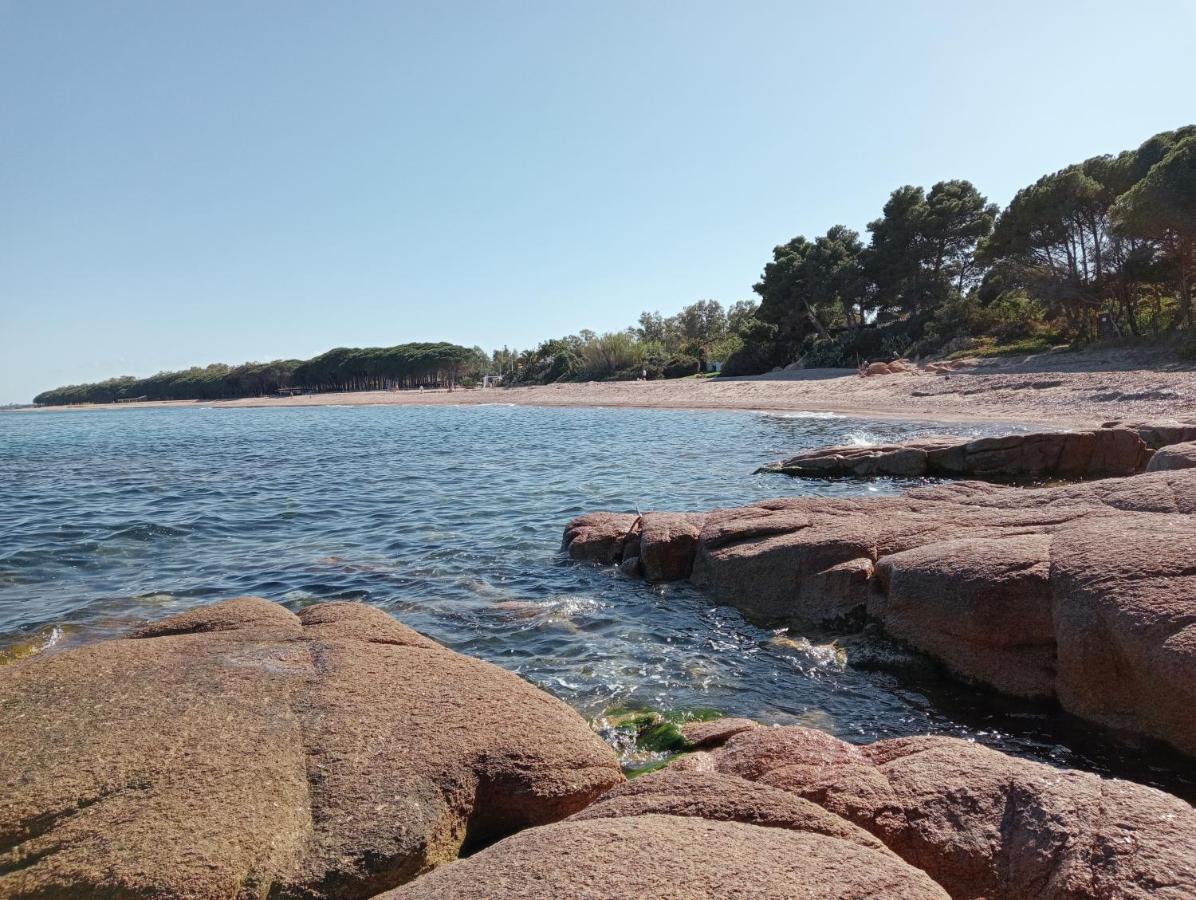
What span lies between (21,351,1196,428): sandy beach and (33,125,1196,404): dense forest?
4.45m

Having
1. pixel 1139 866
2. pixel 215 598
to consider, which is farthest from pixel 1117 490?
pixel 215 598

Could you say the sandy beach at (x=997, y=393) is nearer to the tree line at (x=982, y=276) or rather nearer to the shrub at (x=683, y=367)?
the tree line at (x=982, y=276)

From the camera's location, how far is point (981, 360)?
4006 cm

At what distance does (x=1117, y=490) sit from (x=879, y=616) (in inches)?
133

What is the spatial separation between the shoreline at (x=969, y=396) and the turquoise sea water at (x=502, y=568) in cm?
349

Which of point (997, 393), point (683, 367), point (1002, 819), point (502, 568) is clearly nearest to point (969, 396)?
point (997, 393)

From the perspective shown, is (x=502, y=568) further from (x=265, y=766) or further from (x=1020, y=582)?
(x=265, y=766)

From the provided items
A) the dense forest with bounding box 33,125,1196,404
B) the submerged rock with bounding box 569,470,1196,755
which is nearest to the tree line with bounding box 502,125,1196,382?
the dense forest with bounding box 33,125,1196,404

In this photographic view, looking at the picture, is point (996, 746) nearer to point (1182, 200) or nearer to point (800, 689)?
point (800, 689)

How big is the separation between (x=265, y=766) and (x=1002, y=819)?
3478mm

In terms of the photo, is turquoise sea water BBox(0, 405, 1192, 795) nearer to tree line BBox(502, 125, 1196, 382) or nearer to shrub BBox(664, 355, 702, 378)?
tree line BBox(502, 125, 1196, 382)

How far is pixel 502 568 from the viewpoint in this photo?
11.0 m

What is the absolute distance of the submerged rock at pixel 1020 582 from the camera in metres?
5.07

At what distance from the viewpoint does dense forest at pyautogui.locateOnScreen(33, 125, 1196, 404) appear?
34938mm
